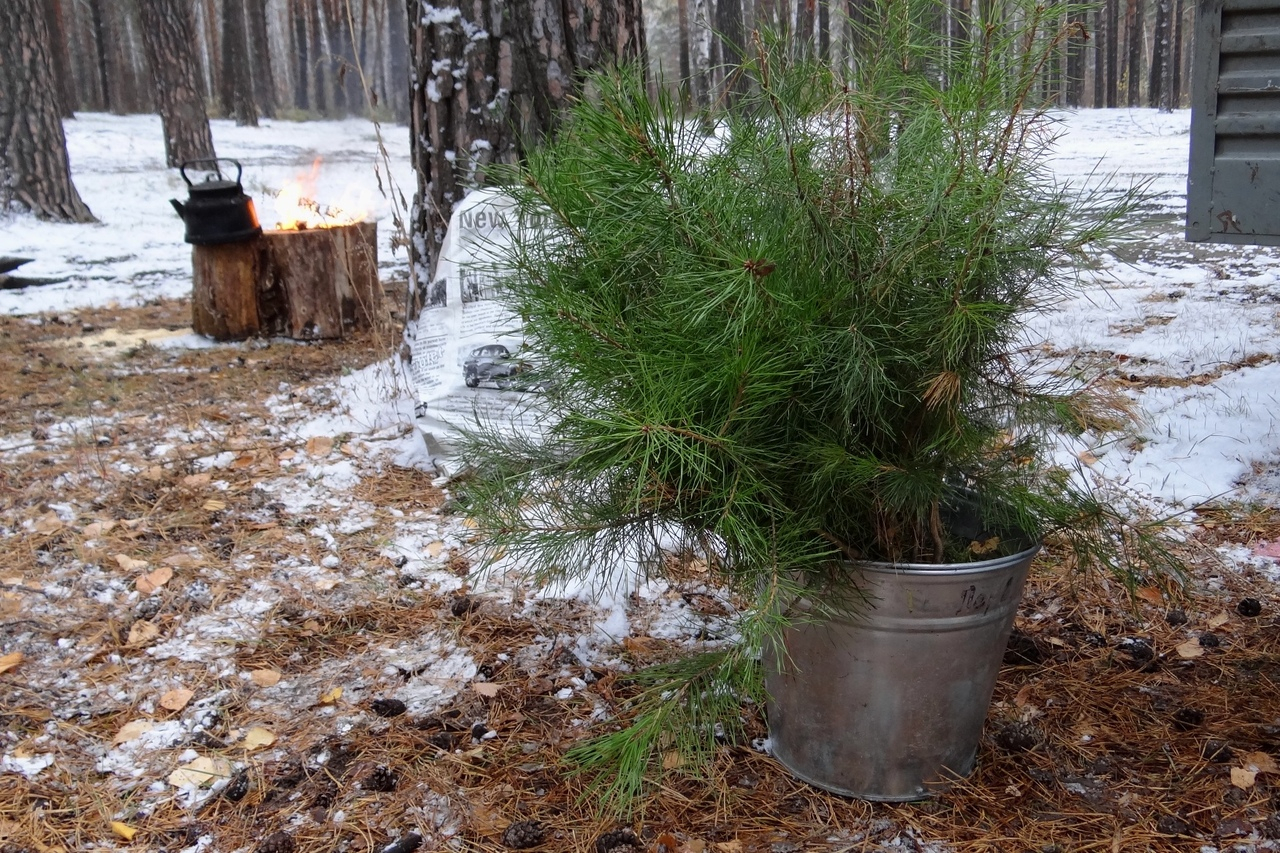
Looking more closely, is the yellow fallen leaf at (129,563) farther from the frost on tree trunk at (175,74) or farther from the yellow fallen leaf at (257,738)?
the frost on tree trunk at (175,74)

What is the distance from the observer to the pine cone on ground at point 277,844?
1.83 m

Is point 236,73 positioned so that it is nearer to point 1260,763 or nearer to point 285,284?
point 285,284

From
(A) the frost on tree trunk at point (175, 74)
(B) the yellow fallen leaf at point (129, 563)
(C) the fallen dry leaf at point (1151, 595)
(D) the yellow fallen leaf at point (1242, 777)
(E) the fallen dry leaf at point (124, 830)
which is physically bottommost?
(E) the fallen dry leaf at point (124, 830)

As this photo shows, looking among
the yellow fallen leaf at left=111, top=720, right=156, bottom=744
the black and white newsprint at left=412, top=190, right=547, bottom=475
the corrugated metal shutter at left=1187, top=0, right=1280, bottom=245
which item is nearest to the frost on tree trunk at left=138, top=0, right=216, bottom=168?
the black and white newsprint at left=412, top=190, right=547, bottom=475

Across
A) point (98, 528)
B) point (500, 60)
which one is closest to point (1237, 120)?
point (500, 60)

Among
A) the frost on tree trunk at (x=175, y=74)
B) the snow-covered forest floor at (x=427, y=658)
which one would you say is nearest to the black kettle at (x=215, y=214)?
the snow-covered forest floor at (x=427, y=658)

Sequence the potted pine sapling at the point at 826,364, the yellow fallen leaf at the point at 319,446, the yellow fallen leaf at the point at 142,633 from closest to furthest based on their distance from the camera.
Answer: the potted pine sapling at the point at 826,364, the yellow fallen leaf at the point at 142,633, the yellow fallen leaf at the point at 319,446

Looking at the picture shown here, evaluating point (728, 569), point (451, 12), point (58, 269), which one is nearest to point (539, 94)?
point (451, 12)

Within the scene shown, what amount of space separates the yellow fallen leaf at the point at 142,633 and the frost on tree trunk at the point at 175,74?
11.1 m

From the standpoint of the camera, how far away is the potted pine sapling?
161 centimetres

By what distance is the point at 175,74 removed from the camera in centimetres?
1238

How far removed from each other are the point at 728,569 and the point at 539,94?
2.46 metres

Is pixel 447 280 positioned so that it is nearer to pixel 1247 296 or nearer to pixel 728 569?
pixel 728 569

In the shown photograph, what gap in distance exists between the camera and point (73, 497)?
11.6 feet
